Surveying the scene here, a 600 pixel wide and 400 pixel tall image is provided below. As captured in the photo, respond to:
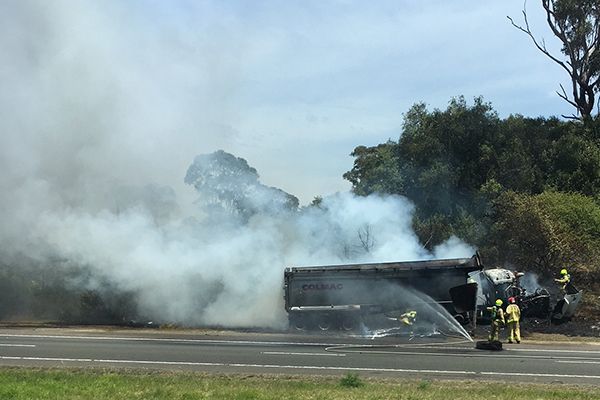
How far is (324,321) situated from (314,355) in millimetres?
7327

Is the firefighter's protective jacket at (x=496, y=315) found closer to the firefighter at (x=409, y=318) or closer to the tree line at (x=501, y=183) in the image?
the firefighter at (x=409, y=318)

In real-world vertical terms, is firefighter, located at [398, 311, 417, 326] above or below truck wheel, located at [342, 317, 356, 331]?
above

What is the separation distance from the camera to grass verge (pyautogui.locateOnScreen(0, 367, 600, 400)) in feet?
35.1

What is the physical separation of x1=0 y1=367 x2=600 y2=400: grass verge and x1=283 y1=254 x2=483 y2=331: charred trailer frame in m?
10.8

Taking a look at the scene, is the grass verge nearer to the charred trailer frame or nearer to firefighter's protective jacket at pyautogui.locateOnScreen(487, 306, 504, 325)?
firefighter's protective jacket at pyautogui.locateOnScreen(487, 306, 504, 325)

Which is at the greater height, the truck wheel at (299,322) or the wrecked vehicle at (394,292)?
the wrecked vehicle at (394,292)

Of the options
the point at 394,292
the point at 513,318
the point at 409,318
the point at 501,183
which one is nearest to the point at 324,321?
the point at 394,292

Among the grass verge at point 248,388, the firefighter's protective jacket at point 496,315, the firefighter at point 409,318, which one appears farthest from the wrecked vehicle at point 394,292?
the grass verge at point 248,388

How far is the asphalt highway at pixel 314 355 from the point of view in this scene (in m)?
14.2

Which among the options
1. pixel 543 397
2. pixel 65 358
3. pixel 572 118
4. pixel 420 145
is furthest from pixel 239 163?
pixel 572 118

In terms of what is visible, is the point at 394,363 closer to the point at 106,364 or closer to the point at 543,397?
the point at 543,397

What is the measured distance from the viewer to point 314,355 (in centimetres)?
1700

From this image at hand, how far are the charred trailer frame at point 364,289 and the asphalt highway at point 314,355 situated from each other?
166 centimetres

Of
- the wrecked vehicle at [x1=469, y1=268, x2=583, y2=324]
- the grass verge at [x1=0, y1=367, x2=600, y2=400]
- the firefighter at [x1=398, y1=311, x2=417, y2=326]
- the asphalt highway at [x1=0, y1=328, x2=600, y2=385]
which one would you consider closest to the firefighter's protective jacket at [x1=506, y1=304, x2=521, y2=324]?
the asphalt highway at [x1=0, y1=328, x2=600, y2=385]
